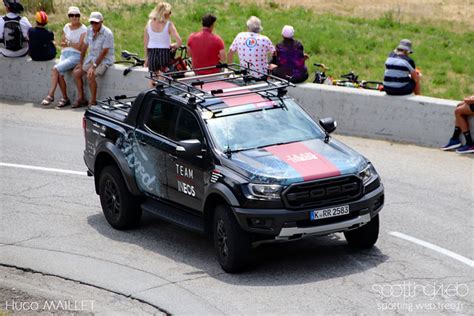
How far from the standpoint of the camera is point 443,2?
32.7m

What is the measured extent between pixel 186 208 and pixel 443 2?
2202 centimetres

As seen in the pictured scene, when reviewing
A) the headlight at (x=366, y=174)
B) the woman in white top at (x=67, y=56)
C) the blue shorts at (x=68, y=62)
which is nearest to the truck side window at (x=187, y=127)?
the headlight at (x=366, y=174)

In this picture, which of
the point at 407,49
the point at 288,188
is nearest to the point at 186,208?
the point at 288,188

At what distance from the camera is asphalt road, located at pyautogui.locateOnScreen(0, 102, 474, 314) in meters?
10.8

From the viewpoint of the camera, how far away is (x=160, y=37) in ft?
63.2

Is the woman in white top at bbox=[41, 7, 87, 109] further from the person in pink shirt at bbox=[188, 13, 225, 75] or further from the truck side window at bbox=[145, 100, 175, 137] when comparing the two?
the truck side window at bbox=[145, 100, 175, 137]

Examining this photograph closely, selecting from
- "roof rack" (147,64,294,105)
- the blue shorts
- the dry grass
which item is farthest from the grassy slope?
"roof rack" (147,64,294,105)

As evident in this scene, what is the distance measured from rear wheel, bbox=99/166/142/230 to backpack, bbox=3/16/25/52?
29.5 feet

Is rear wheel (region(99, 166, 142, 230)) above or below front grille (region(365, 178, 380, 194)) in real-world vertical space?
below

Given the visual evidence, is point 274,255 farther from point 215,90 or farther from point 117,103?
point 117,103

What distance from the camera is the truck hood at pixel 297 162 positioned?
1130 cm

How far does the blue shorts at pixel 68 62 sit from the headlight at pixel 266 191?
10637 millimetres

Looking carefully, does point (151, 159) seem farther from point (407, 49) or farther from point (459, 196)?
point (407, 49)

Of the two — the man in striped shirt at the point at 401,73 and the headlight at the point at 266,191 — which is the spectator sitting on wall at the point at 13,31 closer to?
the man in striped shirt at the point at 401,73
